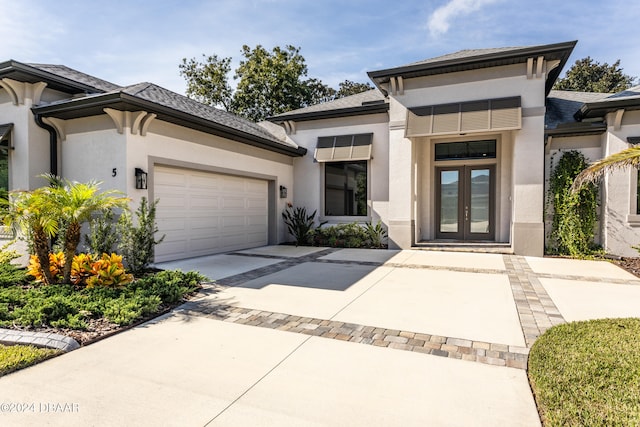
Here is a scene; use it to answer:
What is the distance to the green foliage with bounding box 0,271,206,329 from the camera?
4.28 m

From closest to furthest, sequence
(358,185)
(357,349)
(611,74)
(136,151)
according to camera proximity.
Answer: (357,349)
(136,151)
(358,185)
(611,74)

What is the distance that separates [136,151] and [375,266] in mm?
6103

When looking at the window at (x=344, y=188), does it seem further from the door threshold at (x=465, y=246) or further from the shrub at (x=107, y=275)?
the shrub at (x=107, y=275)

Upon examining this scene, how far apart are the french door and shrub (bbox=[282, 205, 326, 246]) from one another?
4.54 meters

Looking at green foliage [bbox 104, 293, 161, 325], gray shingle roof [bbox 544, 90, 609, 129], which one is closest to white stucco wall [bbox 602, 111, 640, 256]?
gray shingle roof [bbox 544, 90, 609, 129]

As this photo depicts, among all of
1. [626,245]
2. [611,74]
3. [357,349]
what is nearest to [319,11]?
[357,349]

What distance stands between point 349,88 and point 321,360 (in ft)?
105

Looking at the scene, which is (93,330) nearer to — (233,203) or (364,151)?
(233,203)

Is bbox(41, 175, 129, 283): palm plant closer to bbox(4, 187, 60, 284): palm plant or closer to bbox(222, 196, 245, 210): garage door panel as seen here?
bbox(4, 187, 60, 284): palm plant

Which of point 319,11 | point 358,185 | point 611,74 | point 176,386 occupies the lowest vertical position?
point 176,386

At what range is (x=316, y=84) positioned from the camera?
27.4 meters

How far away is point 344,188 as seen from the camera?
13156 millimetres

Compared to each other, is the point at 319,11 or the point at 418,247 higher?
the point at 319,11

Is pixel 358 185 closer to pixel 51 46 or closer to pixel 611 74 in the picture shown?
pixel 51 46
